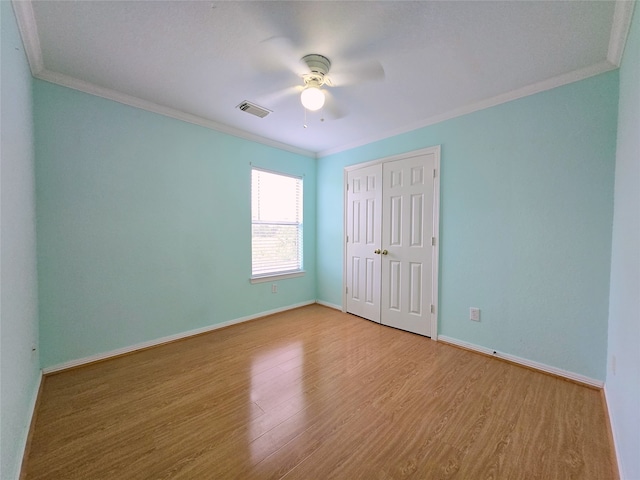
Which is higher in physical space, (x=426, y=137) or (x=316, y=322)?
(x=426, y=137)

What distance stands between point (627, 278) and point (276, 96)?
289 cm

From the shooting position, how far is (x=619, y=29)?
5.17ft

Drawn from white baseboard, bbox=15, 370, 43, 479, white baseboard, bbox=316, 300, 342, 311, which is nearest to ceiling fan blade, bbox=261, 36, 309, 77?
white baseboard, bbox=15, 370, 43, 479

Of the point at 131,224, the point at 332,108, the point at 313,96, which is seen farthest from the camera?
the point at 332,108

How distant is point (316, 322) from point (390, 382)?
153cm

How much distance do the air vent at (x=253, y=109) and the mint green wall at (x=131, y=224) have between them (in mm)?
661

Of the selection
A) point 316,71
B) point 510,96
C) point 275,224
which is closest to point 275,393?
point 275,224

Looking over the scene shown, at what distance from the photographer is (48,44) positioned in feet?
5.85

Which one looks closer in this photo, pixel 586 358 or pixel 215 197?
pixel 586 358

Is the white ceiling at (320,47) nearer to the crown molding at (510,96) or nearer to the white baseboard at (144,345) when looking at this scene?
the crown molding at (510,96)

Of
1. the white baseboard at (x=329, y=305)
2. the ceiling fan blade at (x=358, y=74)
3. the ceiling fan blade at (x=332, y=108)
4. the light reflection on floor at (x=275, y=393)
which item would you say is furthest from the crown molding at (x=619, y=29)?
the white baseboard at (x=329, y=305)

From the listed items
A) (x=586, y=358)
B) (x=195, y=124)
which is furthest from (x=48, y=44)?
(x=586, y=358)

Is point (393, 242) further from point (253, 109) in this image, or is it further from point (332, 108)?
point (253, 109)

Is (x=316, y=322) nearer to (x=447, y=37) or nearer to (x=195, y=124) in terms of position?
(x=195, y=124)
